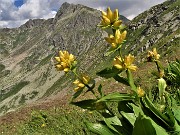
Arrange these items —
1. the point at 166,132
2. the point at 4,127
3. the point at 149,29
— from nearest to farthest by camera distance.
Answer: the point at 166,132 < the point at 4,127 < the point at 149,29

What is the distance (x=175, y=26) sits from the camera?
358 feet

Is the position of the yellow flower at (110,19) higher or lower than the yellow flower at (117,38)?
higher

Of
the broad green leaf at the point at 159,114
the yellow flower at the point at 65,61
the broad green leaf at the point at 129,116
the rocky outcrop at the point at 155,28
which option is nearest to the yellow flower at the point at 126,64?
the yellow flower at the point at 65,61

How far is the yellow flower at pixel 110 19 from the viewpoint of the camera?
9.06 ft

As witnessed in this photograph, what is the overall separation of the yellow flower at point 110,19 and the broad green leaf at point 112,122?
1.15m

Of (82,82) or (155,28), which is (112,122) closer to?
(82,82)

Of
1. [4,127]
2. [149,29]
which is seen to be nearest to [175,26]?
[149,29]

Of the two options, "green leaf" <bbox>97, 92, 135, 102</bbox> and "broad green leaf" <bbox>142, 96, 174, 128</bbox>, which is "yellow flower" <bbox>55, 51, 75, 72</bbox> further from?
"broad green leaf" <bbox>142, 96, 174, 128</bbox>

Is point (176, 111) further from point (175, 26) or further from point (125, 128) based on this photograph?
point (175, 26)

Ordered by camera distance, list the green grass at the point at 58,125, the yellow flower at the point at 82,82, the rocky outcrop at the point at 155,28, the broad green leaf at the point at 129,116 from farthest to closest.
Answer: the rocky outcrop at the point at 155,28, the green grass at the point at 58,125, the broad green leaf at the point at 129,116, the yellow flower at the point at 82,82

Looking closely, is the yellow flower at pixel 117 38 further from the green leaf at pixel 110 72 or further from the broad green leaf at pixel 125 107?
the broad green leaf at pixel 125 107

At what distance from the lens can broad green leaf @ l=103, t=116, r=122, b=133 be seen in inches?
138

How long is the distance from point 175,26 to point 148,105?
10995 cm

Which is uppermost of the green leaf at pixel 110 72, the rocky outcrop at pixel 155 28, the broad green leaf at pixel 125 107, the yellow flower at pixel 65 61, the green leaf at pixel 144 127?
the rocky outcrop at pixel 155 28
